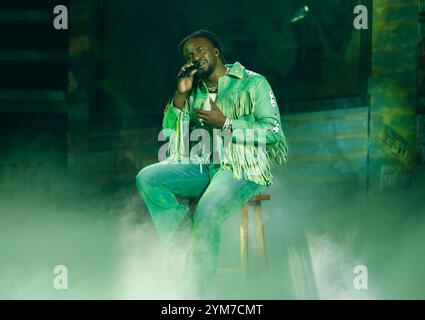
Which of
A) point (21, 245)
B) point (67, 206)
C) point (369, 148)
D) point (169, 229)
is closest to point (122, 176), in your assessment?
point (67, 206)

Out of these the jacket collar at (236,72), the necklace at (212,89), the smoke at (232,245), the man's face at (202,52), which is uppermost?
Result: the man's face at (202,52)

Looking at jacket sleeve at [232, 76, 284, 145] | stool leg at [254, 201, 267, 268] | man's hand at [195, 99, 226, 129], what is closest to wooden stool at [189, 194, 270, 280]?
stool leg at [254, 201, 267, 268]

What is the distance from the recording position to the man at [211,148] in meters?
4.76

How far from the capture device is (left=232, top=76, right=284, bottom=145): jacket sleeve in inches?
193

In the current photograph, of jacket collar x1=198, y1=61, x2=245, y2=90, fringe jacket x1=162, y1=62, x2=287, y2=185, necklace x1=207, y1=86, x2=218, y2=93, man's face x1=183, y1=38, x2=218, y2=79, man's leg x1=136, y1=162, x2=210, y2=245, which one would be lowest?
man's leg x1=136, y1=162, x2=210, y2=245

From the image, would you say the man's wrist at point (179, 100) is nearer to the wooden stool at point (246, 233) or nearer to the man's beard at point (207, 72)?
the man's beard at point (207, 72)

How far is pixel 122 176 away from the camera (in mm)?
6039

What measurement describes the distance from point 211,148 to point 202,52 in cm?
53

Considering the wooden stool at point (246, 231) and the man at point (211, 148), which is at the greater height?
the man at point (211, 148)

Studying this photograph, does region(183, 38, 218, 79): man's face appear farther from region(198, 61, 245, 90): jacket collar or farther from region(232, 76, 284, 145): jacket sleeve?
region(232, 76, 284, 145): jacket sleeve

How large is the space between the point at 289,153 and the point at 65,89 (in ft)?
5.13

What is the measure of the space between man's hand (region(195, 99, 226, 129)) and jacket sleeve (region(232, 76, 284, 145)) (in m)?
0.08

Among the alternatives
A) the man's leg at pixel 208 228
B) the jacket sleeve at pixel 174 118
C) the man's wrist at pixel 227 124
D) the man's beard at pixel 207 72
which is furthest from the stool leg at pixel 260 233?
the man's beard at pixel 207 72
